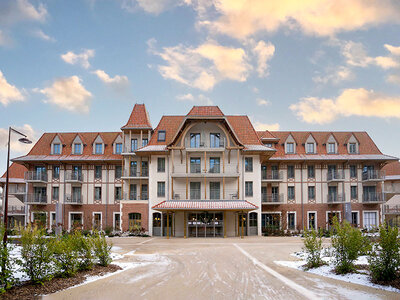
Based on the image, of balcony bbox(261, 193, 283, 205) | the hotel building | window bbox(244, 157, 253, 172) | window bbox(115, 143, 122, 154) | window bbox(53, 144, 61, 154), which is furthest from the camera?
window bbox(53, 144, 61, 154)

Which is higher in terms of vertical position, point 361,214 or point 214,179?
point 214,179

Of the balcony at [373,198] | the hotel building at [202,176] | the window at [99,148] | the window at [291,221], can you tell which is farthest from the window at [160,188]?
the balcony at [373,198]

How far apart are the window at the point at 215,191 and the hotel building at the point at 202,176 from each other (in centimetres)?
10

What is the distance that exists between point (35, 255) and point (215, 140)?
27.3m

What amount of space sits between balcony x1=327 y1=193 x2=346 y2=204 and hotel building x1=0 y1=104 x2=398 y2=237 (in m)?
0.11

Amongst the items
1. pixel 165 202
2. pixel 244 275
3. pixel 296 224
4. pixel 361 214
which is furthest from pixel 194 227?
pixel 244 275

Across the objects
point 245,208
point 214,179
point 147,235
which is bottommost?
point 147,235

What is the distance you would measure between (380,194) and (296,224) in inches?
368

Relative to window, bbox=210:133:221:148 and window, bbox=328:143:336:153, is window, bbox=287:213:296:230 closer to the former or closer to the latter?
window, bbox=328:143:336:153

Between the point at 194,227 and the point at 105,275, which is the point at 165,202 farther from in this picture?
the point at 105,275

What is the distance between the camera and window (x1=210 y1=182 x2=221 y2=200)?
3744 centimetres

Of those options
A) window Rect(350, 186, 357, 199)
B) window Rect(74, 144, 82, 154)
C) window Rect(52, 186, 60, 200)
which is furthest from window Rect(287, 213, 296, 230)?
window Rect(52, 186, 60, 200)

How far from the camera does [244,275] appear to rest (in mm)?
13984

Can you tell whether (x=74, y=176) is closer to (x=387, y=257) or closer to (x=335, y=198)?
(x=335, y=198)
